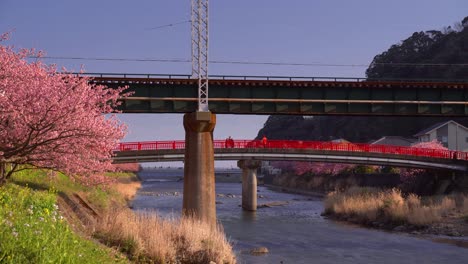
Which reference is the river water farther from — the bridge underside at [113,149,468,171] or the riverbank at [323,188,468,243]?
the bridge underside at [113,149,468,171]

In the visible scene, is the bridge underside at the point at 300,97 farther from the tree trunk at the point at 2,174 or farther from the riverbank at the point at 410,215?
the tree trunk at the point at 2,174

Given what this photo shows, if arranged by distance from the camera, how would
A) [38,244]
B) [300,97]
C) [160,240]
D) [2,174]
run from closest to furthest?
[38,244], [160,240], [2,174], [300,97]

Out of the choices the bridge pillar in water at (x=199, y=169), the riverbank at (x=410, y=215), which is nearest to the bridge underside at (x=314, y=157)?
the riverbank at (x=410, y=215)

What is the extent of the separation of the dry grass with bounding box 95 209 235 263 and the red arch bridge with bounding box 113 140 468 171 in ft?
79.2

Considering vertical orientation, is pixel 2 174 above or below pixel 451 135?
below

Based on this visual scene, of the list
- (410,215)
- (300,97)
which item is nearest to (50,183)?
(300,97)

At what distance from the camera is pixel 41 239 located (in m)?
10.1

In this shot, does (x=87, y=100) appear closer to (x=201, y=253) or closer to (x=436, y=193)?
(x=201, y=253)

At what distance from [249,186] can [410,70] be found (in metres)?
104

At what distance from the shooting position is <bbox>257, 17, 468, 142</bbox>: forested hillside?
13488 centimetres

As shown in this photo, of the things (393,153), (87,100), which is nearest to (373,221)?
(393,153)

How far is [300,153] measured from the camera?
5172 cm

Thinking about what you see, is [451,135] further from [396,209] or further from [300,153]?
[396,209]

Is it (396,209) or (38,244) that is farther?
(396,209)
